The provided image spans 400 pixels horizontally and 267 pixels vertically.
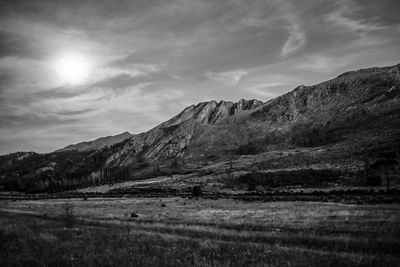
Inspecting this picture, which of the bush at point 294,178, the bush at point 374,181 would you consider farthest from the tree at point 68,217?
the bush at point 374,181

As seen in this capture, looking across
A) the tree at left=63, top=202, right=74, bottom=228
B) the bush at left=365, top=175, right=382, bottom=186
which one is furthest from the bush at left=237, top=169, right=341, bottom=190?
the tree at left=63, top=202, right=74, bottom=228

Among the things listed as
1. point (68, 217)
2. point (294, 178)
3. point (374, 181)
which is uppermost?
point (68, 217)

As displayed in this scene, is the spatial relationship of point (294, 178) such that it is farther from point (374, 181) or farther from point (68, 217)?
point (68, 217)

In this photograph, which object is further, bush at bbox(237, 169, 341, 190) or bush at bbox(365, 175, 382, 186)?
bush at bbox(237, 169, 341, 190)

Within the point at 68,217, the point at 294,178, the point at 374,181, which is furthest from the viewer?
the point at 294,178

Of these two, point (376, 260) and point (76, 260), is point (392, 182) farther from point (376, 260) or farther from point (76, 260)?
→ point (76, 260)

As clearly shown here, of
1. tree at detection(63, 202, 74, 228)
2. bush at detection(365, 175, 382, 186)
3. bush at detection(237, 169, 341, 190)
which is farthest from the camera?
bush at detection(237, 169, 341, 190)

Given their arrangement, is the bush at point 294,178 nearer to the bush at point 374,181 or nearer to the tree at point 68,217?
the bush at point 374,181

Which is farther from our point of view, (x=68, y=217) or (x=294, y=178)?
(x=294, y=178)

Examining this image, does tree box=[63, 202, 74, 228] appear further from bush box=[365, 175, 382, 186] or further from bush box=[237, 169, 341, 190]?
bush box=[365, 175, 382, 186]

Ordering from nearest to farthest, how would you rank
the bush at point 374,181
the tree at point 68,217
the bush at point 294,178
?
the tree at point 68,217, the bush at point 374,181, the bush at point 294,178

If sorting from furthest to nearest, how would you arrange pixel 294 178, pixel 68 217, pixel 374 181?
1. pixel 294 178
2. pixel 374 181
3. pixel 68 217

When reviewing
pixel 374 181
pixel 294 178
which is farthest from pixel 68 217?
pixel 294 178

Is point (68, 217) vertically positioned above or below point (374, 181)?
above
